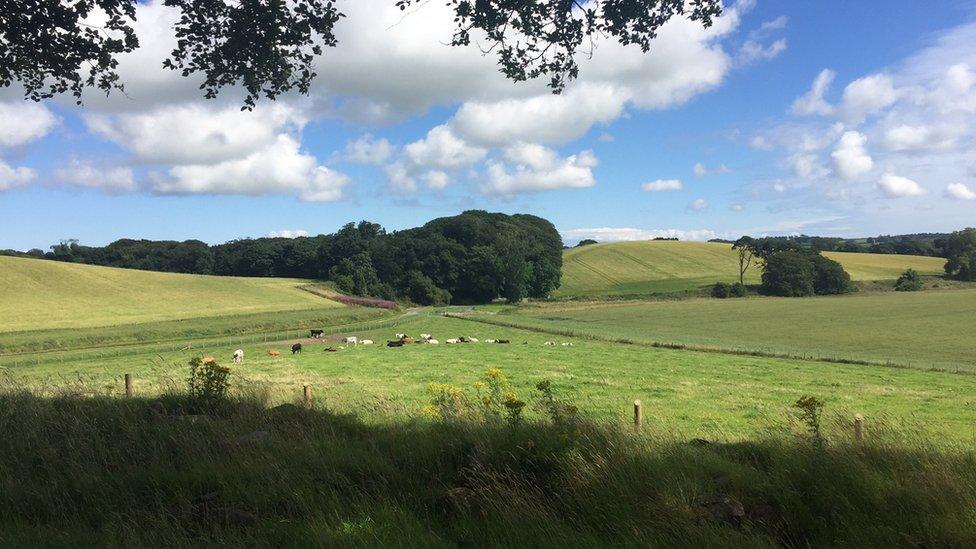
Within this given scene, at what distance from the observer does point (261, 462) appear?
580cm

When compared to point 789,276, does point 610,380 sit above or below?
below

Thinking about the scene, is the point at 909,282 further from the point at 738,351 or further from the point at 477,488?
the point at 477,488

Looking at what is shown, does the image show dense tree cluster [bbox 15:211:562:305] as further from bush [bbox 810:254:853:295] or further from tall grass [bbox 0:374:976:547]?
tall grass [bbox 0:374:976:547]

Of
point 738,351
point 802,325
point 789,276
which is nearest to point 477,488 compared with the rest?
point 738,351

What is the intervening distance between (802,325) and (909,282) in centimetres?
6704

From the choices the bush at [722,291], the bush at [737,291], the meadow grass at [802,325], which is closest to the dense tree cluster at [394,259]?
the meadow grass at [802,325]

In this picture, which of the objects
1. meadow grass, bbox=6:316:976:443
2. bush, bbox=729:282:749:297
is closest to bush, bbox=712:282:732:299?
bush, bbox=729:282:749:297

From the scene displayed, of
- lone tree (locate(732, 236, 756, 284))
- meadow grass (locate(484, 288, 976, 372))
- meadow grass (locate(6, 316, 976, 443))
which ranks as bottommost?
meadow grass (locate(484, 288, 976, 372))

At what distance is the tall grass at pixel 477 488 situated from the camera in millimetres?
4242

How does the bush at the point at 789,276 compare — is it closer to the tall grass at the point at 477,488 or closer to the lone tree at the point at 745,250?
the lone tree at the point at 745,250

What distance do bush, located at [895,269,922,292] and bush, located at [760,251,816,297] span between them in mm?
15900

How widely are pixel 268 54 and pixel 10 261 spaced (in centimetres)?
8263

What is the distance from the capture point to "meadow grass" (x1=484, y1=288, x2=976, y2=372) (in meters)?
41.5

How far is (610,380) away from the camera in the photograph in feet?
82.5
